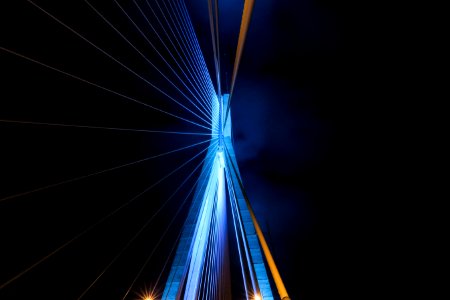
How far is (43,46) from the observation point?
6.79ft

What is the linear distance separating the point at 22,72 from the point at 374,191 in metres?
10.9

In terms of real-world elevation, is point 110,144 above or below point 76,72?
below

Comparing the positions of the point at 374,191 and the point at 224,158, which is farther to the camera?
the point at 374,191

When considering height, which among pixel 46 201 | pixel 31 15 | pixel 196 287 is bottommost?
pixel 196 287

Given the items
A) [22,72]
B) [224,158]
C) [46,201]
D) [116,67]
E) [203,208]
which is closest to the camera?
[22,72]

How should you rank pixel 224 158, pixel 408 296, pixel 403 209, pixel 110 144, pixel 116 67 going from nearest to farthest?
pixel 116 67
pixel 110 144
pixel 224 158
pixel 403 209
pixel 408 296

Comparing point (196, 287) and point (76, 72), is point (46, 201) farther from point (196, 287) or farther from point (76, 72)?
point (196, 287)

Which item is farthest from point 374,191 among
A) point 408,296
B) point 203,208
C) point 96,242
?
point 96,242

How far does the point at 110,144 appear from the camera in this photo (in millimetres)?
3213

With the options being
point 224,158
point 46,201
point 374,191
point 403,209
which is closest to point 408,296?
point 403,209

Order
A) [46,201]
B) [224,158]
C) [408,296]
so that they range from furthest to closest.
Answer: [408,296] < [224,158] < [46,201]

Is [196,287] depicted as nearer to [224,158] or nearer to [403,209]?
[224,158]

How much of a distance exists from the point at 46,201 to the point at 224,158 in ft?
15.1

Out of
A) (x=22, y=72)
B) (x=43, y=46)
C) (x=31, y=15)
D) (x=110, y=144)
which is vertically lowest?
(x=110, y=144)
